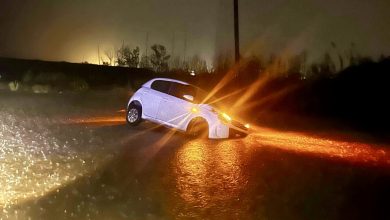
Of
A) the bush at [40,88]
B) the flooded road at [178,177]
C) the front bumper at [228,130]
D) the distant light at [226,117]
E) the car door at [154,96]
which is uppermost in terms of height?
the bush at [40,88]

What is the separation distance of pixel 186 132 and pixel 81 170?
626 centimetres

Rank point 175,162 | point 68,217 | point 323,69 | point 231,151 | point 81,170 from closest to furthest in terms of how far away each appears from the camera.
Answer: point 68,217
point 81,170
point 175,162
point 231,151
point 323,69

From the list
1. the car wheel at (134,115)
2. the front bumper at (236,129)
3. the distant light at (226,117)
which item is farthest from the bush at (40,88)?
the distant light at (226,117)

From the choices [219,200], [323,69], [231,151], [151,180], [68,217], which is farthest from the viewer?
[323,69]

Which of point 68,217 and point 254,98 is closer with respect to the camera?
point 68,217

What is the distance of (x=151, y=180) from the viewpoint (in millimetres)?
9125

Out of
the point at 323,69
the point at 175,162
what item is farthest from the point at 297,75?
the point at 175,162

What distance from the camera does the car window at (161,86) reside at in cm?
1647

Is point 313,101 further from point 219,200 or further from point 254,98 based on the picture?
point 219,200

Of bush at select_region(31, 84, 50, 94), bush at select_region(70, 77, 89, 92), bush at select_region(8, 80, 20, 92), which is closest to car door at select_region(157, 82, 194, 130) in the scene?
bush at select_region(31, 84, 50, 94)

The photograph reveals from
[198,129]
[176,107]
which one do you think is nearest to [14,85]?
[176,107]

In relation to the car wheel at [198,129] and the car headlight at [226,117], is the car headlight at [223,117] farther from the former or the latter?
the car wheel at [198,129]

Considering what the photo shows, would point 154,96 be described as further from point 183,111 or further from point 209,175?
point 209,175

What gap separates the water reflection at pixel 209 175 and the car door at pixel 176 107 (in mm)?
1427
